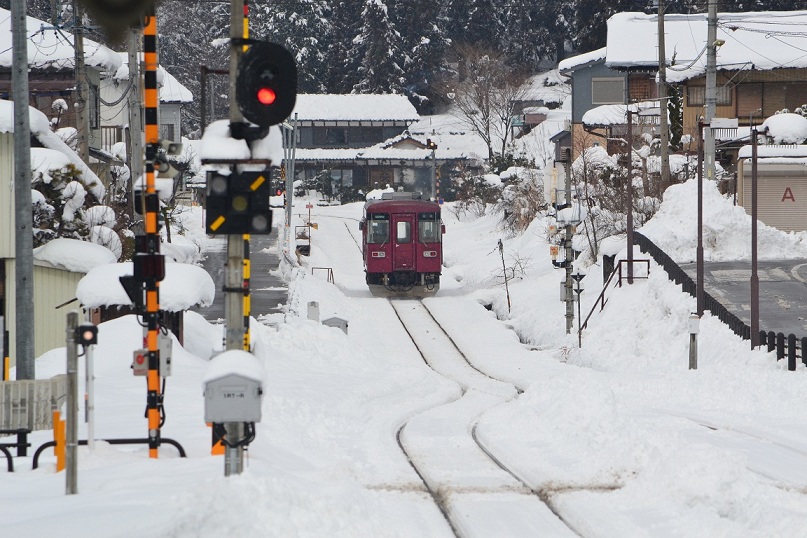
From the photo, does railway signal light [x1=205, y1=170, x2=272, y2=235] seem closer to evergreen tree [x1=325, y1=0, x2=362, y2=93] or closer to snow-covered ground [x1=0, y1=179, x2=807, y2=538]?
snow-covered ground [x1=0, y1=179, x2=807, y2=538]

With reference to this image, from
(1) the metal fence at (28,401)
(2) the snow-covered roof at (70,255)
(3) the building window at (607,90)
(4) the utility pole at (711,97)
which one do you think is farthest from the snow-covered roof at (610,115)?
(1) the metal fence at (28,401)

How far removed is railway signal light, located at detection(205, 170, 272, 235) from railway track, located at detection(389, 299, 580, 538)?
329cm

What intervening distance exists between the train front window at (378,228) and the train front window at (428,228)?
117 cm

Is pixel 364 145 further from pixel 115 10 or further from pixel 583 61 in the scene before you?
pixel 115 10

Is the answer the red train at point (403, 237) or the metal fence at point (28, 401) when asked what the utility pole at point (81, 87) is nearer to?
the metal fence at point (28, 401)

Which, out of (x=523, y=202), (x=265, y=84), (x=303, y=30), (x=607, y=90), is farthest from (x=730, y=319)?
(x=303, y=30)

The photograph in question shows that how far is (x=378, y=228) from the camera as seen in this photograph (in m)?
37.9

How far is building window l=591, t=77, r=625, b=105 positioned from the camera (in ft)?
194

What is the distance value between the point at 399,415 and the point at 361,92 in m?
73.1

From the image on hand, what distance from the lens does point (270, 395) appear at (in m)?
15.4

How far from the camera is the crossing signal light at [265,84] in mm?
8672

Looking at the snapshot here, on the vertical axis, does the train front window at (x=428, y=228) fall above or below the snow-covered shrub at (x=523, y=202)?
below

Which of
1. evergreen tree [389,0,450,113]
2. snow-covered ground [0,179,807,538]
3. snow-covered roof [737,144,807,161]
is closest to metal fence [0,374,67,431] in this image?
snow-covered ground [0,179,807,538]

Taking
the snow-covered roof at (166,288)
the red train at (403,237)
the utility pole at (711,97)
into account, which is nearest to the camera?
the snow-covered roof at (166,288)
